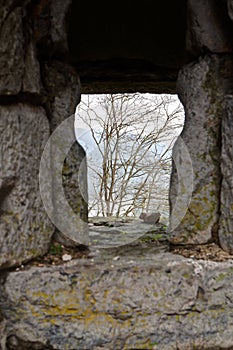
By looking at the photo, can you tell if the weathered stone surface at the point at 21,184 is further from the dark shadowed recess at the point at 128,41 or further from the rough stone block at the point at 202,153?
the dark shadowed recess at the point at 128,41

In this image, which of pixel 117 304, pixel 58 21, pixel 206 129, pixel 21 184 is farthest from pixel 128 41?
pixel 117 304

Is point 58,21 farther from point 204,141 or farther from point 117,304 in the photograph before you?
point 117,304

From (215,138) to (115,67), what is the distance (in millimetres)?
965

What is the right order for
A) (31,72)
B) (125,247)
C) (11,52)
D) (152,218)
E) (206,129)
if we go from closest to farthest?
(11,52), (31,72), (206,129), (125,247), (152,218)

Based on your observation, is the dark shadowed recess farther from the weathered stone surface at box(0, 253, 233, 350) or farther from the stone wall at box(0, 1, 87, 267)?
the weathered stone surface at box(0, 253, 233, 350)

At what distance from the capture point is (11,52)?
1.20 metres

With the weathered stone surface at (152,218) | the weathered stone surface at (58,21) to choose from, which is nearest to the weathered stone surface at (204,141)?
the weathered stone surface at (58,21)

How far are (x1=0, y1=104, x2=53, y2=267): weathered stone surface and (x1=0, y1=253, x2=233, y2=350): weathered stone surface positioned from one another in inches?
3.6

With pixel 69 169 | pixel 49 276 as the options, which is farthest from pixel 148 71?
pixel 49 276

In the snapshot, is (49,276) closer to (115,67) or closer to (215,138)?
(215,138)

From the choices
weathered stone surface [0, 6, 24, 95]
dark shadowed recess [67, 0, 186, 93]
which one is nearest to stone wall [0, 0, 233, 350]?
weathered stone surface [0, 6, 24, 95]

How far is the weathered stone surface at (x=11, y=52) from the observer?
1169 mm

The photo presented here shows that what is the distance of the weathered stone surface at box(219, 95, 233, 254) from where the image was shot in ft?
4.50

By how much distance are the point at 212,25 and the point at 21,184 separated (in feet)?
2.64
